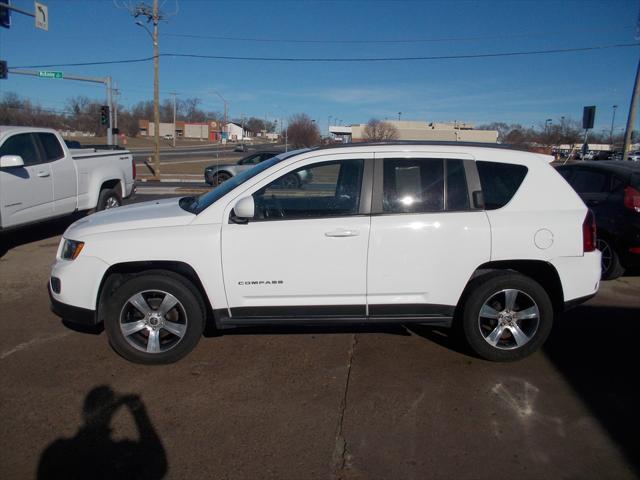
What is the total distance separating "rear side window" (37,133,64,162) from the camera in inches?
314

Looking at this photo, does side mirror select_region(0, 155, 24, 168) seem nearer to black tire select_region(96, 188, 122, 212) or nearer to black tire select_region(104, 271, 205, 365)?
black tire select_region(96, 188, 122, 212)

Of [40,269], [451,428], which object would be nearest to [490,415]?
[451,428]

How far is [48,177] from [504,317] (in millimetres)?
7203

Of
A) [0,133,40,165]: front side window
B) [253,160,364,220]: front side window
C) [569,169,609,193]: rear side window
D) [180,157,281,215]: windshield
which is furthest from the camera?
[0,133,40,165]: front side window

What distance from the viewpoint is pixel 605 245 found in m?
6.66

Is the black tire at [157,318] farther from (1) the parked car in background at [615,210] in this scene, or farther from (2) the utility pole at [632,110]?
(2) the utility pole at [632,110]

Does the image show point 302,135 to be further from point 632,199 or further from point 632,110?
point 632,199

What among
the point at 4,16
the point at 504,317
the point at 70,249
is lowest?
the point at 504,317

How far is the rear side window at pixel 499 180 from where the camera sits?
4086 mm

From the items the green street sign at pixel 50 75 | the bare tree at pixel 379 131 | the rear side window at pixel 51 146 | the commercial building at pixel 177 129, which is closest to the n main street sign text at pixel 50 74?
the green street sign at pixel 50 75

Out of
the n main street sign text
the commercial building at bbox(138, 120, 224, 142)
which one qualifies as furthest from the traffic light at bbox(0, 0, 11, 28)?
the commercial building at bbox(138, 120, 224, 142)

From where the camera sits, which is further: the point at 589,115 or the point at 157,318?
the point at 589,115

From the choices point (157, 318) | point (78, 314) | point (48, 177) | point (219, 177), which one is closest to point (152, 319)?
point (157, 318)

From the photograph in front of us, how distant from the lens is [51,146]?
8.14m
